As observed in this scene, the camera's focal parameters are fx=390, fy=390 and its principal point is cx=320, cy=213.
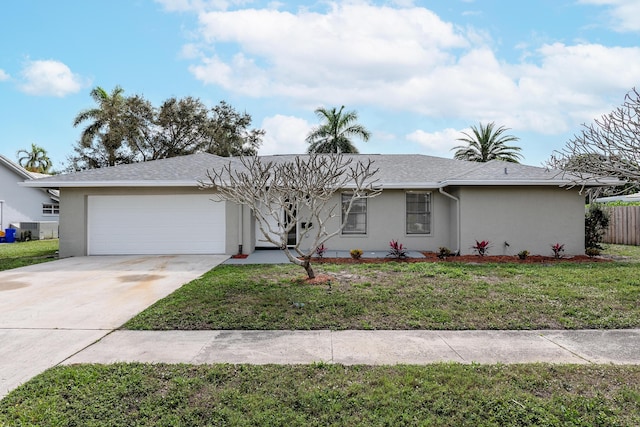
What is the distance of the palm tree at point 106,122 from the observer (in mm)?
27047

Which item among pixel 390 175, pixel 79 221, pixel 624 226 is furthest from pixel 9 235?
pixel 624 226

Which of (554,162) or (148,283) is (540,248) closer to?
(554,162)

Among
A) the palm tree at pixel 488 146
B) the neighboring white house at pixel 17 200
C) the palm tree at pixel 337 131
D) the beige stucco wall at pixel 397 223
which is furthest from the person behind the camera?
the palm tree at pixel 488 146

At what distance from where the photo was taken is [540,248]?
1224 cm

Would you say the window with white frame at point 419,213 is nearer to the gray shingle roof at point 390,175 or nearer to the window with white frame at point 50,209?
the gray shingle roof at point 390,175

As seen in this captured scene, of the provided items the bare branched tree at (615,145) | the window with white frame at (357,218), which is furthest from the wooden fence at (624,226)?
the bare branched tree at (615,145)

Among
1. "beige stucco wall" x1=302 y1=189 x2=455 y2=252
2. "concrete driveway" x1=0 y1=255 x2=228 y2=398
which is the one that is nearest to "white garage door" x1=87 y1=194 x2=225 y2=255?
"concrete driveway" x1=0 y1=255 x2=228 y2=398

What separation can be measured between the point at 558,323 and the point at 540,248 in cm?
772

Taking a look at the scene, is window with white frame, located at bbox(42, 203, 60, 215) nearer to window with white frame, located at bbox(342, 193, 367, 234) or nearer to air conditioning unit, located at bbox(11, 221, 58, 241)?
air conditioning unit, located at bbox(11, 221, 58, 241)

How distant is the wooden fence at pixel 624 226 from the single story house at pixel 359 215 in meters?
5.76

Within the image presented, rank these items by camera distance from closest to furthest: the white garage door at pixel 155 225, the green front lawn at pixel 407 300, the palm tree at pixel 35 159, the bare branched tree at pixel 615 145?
the bare branched tree at pixel 615 145 → the green front lawn at pixel 407 300 → the white garage door at pixel 155 225 → the palm tree at pixel 35 159

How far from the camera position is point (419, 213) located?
13.4 m

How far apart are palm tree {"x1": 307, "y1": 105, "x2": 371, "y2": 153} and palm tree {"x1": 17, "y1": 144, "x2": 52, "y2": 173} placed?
34259mm

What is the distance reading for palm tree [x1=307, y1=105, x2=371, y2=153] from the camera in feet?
88.4
